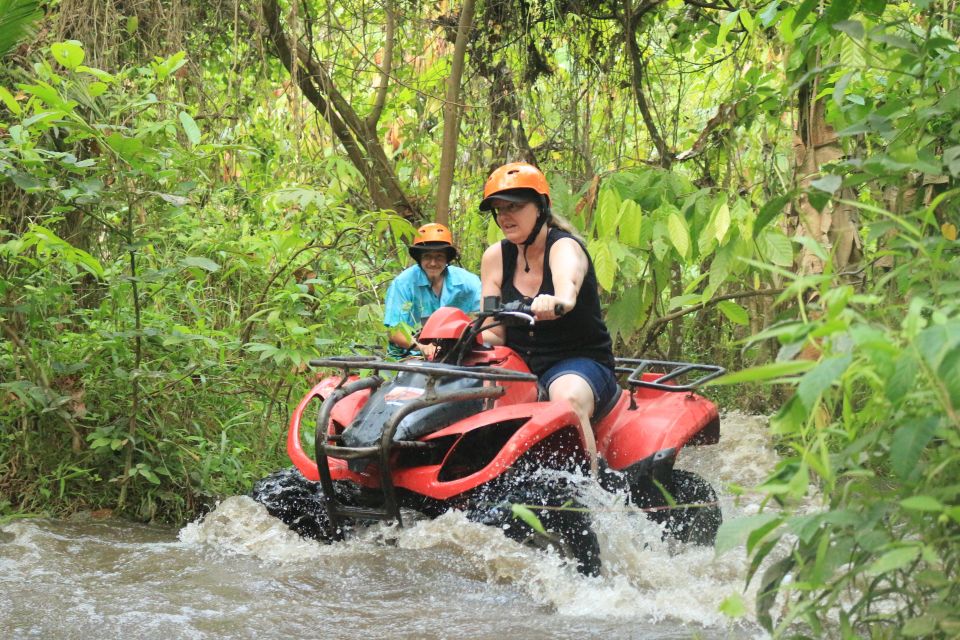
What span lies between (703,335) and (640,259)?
14.1 feet

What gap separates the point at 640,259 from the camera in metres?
6.29

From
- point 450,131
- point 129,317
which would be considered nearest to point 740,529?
point 129,317

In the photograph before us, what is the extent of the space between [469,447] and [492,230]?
194cm

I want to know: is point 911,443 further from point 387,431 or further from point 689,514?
point 689,514

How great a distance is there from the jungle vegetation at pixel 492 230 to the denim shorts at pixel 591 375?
1.51ft

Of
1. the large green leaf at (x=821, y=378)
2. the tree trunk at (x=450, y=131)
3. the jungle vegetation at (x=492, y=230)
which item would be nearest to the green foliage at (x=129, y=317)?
the jungle vegetation at (x=492, y=230)

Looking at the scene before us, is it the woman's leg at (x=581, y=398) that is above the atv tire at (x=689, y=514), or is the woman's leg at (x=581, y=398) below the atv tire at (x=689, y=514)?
above

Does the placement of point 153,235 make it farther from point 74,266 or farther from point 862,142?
point 862,142

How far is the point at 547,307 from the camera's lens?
188 inches

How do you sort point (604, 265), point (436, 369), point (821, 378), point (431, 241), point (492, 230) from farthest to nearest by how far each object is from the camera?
point (431, 241), point (492, 230), point (604, 265), point (436, 369), point (821, 378)

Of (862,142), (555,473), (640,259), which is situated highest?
(862,142)

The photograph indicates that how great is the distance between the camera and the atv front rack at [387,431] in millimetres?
4543

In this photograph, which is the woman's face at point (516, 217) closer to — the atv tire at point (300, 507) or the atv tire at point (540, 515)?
the atv tire at point (540, 515)

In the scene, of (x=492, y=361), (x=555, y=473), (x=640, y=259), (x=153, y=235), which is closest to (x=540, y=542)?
(x=555, y=473)
